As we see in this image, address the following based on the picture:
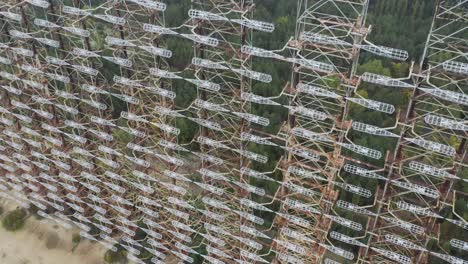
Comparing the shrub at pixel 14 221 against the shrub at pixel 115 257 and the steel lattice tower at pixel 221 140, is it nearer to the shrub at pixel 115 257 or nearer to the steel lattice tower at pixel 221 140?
the steel lattice tower at pixel 221 140

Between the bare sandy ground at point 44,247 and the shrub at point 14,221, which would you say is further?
the shrub at point 14,221

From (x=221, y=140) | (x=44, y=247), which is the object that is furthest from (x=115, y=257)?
(x=221, y=140)

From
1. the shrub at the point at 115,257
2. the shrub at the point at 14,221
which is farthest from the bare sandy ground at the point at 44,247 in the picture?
the shrub at the point at 115,257

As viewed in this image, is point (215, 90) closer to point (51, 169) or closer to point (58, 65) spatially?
point (58, 65)

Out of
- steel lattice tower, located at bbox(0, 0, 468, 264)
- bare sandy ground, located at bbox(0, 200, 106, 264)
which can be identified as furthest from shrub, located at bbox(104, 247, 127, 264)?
steel lattice tower, located at bbox(0, 0, 468, 264)

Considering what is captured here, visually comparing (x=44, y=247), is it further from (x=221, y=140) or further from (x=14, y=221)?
(x=221, y=140)

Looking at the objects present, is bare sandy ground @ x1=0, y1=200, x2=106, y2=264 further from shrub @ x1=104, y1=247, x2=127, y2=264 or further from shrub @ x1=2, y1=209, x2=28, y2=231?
shrub @ x1=104, y1=247, x2=127, y2=264

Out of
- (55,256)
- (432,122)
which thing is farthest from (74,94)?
(432,122)

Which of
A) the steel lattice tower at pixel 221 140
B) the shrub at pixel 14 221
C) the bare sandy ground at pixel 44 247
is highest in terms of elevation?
the steel lattice tower at pixel 221 140
